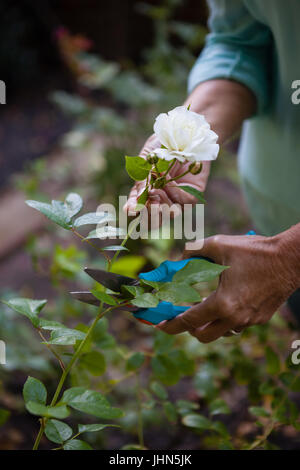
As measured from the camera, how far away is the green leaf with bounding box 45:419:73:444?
25.3 inches

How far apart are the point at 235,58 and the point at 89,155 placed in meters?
2.33

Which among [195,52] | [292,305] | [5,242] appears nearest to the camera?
[292,305]

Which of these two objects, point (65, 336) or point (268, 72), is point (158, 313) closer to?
point (65, 336)

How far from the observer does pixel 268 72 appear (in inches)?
44.1

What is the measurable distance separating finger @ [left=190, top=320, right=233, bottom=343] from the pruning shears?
0.05 m

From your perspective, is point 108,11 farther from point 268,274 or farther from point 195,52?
point 268,274

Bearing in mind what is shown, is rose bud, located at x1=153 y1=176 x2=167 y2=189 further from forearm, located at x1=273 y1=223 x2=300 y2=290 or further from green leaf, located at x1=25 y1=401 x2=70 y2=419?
green leaf, located at x1=25 y1=401 x2=70 y2=419

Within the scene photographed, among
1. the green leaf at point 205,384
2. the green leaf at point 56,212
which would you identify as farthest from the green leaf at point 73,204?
the green leaf at point 205,384

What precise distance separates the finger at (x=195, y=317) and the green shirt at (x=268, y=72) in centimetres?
45

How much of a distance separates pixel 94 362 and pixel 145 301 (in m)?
0.33

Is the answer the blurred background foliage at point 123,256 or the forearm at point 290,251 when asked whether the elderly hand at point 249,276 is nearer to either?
the forearm at point 290,251

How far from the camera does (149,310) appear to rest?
74 cm

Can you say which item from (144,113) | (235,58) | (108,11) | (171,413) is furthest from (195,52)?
(171,413)

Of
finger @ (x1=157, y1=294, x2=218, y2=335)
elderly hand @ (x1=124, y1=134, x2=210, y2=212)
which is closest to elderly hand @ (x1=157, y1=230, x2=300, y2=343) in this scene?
finger @ (x1=157, y1=294, x2=218, y2=335)
